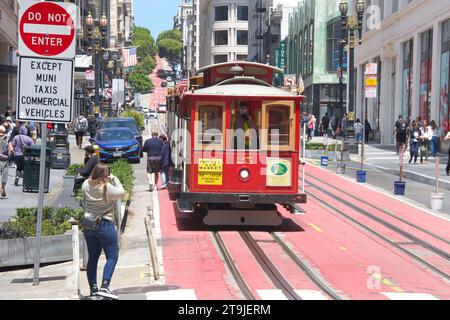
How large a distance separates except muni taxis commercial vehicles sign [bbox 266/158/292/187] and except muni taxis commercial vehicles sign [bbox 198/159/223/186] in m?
1.00

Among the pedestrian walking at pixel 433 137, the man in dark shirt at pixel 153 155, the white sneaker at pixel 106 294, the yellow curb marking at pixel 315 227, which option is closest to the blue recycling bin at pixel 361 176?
the man in dark shirt at pixel 153 155

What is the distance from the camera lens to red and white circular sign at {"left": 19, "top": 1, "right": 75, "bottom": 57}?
12.1 meters

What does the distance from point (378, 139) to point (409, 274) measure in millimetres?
42967

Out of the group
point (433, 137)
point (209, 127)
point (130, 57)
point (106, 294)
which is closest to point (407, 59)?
point (433, 137)

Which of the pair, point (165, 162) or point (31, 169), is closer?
point (31, 169)

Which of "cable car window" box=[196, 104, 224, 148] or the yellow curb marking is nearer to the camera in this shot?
"cable car window" box=[196, 104, 224, 148]

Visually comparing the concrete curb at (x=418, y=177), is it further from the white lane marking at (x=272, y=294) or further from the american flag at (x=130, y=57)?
the american flag at (x=130, y=57)

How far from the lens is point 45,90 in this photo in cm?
1230

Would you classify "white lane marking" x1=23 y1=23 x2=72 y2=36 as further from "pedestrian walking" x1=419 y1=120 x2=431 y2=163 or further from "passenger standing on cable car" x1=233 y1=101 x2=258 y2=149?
"pedestrian walking" x1=419 y1=120 x2=431 y2=163

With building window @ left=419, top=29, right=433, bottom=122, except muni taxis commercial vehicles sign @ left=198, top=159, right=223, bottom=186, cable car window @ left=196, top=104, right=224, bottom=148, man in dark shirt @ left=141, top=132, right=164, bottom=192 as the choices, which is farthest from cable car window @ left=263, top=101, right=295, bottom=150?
building window @ left=419, top=29, right=433, bottom=122

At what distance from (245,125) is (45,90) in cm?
643

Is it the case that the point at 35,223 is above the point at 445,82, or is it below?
below

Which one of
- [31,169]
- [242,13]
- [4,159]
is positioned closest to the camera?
[4,159]

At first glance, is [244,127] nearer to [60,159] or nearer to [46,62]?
[46,62]
